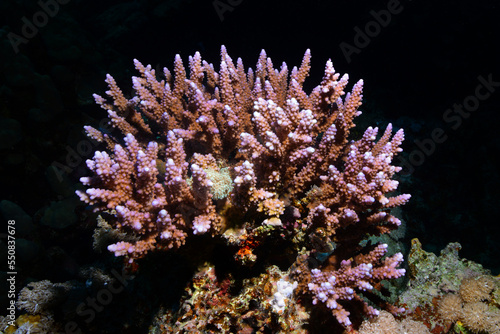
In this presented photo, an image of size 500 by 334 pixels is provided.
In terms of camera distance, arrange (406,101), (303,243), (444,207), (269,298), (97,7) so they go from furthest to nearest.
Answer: (97,7)
(406,101)
(444,207)
(303,243)
(269,298)

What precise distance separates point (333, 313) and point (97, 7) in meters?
14.5

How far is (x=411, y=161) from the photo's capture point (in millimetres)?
6172

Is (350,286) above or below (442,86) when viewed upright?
above

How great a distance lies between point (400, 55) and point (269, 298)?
7198mm

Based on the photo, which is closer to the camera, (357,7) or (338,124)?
(338,124)

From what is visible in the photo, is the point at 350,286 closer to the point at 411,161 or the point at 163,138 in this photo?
the point at 163,138

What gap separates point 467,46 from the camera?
6.12 metres

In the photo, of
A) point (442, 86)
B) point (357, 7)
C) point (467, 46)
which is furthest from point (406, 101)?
point (357, 7)

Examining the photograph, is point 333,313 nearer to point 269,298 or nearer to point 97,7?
point 269,298

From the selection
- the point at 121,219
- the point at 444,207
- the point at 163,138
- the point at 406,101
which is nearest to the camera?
the point at 121,219

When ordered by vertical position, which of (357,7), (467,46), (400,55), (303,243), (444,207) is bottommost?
(444,207)

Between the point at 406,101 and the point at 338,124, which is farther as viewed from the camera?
the point at 406,101

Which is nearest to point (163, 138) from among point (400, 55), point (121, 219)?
point (121, 219)

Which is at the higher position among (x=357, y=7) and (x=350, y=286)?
(x=357, y=7)
